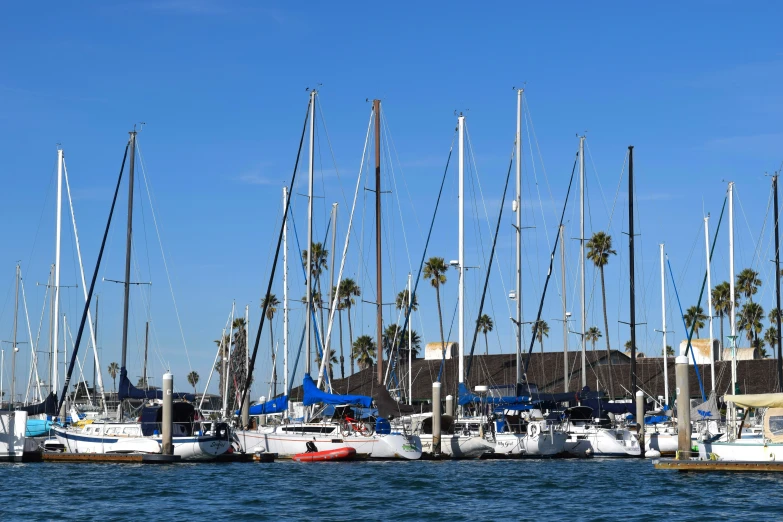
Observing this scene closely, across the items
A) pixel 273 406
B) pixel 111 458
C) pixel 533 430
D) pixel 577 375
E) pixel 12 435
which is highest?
pixel 577 375

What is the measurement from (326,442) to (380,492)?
1109 centimetres

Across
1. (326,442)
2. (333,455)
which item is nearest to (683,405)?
(333,455)

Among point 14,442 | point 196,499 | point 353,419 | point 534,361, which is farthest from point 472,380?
point 196,499

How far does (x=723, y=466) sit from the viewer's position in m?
37.3

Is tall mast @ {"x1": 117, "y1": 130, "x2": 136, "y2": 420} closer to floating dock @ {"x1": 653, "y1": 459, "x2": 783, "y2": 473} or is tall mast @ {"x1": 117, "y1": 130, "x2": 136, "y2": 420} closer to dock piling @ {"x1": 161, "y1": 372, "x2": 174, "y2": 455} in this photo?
dock piling @ {"x1": 161, "y1": 372, "x2": 174, "y2": 455}

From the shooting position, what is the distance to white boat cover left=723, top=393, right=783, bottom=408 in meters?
37.0

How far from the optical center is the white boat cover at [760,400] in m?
37.0

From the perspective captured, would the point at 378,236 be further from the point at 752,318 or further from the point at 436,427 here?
the point at 752,318

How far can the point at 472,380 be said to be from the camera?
7444cm

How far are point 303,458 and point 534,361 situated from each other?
35.5 meters

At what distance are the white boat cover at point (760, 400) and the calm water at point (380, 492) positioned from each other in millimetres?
2353

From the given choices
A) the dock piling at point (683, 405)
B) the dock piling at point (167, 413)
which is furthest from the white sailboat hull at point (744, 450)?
the dock piling at point (167, 413)

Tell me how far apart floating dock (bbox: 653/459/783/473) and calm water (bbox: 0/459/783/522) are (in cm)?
26

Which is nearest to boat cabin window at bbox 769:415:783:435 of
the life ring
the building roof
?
the life ring
